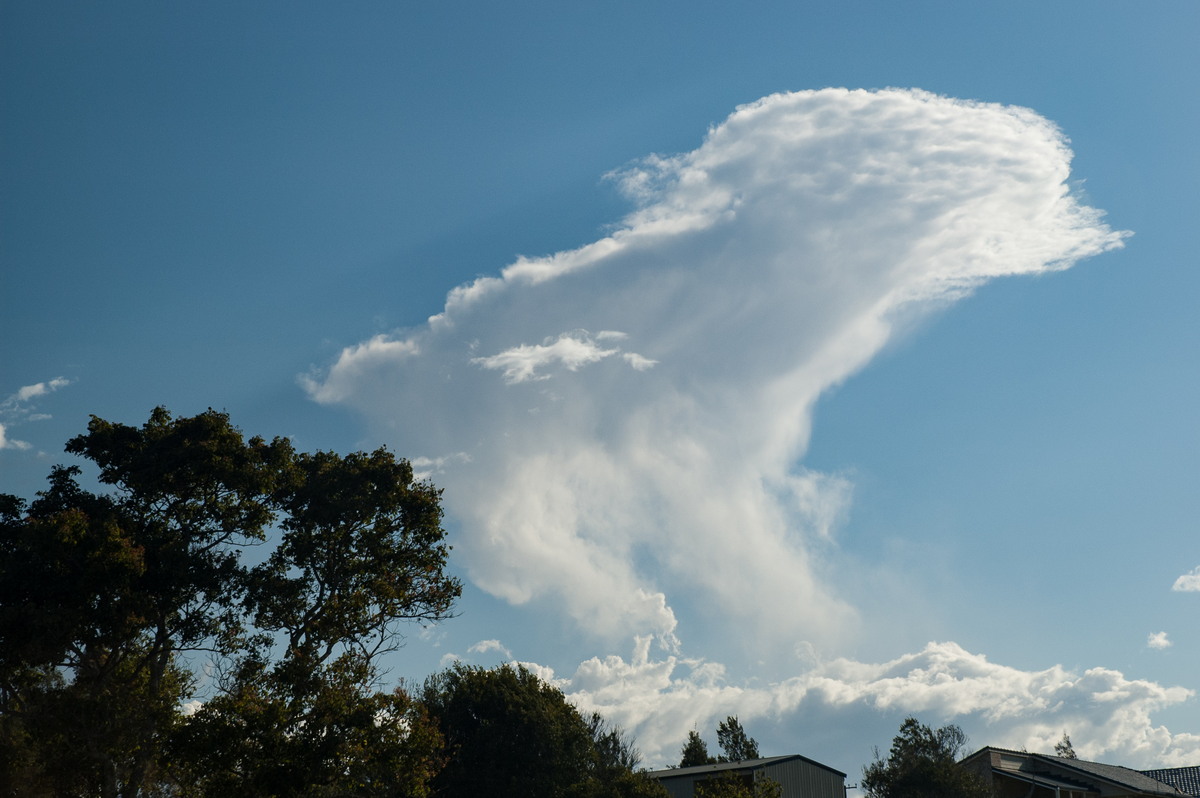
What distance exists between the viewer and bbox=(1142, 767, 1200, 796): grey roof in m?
74.5

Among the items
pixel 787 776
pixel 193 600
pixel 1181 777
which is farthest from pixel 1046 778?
pixel 193 600

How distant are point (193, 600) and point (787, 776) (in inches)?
1504

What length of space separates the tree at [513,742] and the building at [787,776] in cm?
598

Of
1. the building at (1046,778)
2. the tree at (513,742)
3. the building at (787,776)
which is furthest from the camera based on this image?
the building at (1046,778)

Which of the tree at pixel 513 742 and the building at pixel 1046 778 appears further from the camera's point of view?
the building at pixel 1046 778

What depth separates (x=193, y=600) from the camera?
121 ft

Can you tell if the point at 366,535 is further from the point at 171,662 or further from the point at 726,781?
the point at 726,781

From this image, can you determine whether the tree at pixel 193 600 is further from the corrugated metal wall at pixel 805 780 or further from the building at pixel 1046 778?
the building at pixel 1046 778

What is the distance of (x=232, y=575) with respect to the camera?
124 feet

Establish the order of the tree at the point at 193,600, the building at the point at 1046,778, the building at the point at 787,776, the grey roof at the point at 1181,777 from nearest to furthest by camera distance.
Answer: the tree at the point at 193,600, the building at the point at 787,776, the building at the point at 1046,778, the grey roof at the point at 1181,777

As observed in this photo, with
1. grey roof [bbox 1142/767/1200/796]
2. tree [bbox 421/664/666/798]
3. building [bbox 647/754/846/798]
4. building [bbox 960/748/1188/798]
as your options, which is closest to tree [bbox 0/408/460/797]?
tree [bbox 421/664/666/798]

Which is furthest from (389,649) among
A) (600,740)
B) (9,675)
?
(600,740)

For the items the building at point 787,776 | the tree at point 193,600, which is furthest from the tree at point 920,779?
the tree at point 193,600

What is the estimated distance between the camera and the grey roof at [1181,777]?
74.5 metres
